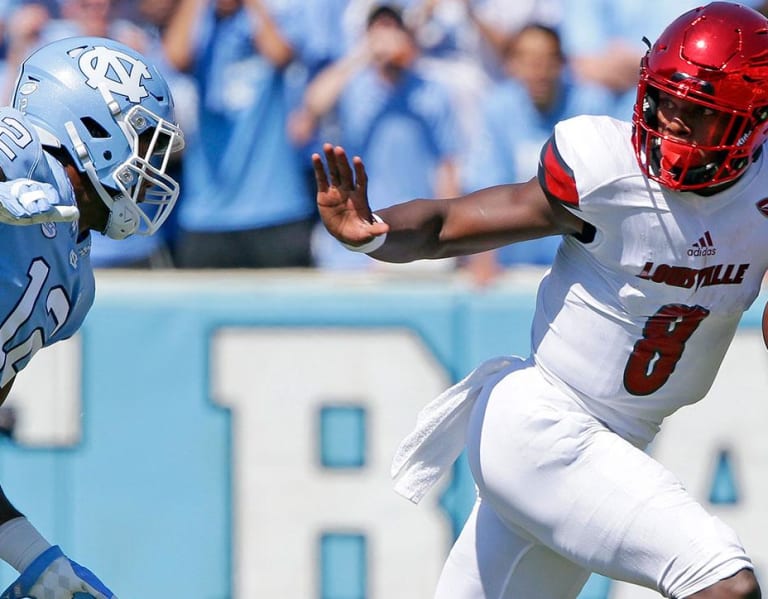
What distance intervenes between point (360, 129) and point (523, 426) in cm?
189

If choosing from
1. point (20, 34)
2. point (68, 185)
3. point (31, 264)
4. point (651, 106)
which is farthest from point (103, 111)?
point (20, 34)

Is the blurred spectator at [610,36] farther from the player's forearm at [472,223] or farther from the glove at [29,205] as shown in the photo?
the glove at [29,205]

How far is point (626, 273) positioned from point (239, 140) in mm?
2073

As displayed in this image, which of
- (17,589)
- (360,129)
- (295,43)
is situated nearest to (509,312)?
(360,129)

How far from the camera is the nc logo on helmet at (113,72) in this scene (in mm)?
2986

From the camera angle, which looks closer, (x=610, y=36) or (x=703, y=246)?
(x=703, y=246)

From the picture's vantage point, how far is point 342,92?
4.66m

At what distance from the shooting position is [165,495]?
15.2 feet

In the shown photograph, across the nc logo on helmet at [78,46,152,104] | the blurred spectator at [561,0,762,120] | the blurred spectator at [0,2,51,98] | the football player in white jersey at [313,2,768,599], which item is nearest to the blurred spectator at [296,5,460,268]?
the blurred spectator at [561,0,762,120]

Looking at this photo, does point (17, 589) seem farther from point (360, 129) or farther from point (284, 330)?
point (360, 129)

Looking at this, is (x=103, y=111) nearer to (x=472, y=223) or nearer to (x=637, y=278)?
(x=472, y=223)

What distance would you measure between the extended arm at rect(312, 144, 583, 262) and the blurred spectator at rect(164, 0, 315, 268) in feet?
5.56

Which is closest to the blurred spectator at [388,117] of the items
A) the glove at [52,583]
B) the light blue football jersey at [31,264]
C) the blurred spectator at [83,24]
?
the blurred spectator at [83,24]

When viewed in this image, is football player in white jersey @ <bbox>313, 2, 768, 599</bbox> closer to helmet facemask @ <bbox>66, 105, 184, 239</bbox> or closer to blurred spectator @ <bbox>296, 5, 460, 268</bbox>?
helmet facemask @ <bbox>66, 105, 184, 239</bbox>
